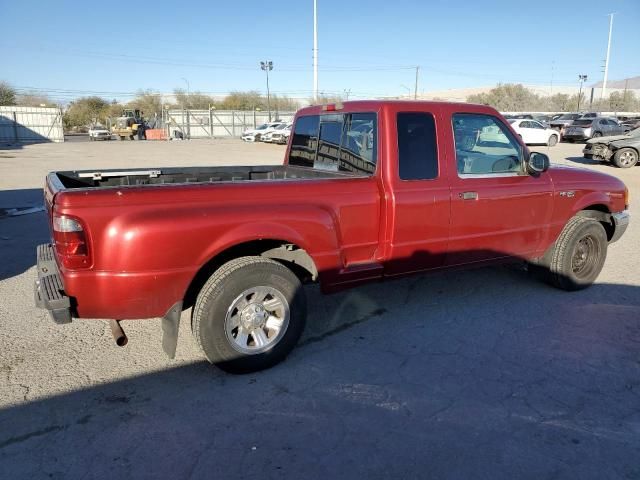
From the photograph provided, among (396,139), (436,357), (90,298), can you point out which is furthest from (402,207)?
(90,298)

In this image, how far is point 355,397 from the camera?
331 centimetres

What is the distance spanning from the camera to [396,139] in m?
4.07

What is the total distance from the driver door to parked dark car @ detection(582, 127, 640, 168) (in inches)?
632

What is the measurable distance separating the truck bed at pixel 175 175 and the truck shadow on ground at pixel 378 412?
154 cm

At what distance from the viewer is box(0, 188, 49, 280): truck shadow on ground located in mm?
6172

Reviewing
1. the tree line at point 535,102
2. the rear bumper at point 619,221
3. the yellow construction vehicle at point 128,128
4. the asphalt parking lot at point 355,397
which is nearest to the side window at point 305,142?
the asphalt parking lot at point 355,397

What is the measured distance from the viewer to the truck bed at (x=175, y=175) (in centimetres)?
445

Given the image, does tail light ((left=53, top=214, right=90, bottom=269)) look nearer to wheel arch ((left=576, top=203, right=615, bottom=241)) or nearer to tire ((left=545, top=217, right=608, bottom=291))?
tire ((left=545, top=217, right=608, bottom=291))

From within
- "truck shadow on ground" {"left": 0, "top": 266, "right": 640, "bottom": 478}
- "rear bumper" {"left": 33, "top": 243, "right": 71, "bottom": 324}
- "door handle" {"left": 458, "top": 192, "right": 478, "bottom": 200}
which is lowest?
"truck shadow on ground" {"left": 0, "top": 266, "right": 640, "bottom": 478}

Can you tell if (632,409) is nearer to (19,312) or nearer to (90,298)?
(90,298)

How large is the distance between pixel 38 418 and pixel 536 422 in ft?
10.1

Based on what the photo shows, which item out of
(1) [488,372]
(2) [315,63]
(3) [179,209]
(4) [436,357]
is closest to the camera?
(3) [179,209]

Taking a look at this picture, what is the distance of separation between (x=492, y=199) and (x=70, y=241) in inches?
138

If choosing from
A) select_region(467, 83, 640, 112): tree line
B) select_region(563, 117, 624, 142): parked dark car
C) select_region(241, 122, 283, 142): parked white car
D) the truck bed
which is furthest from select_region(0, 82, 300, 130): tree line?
the truck bed
